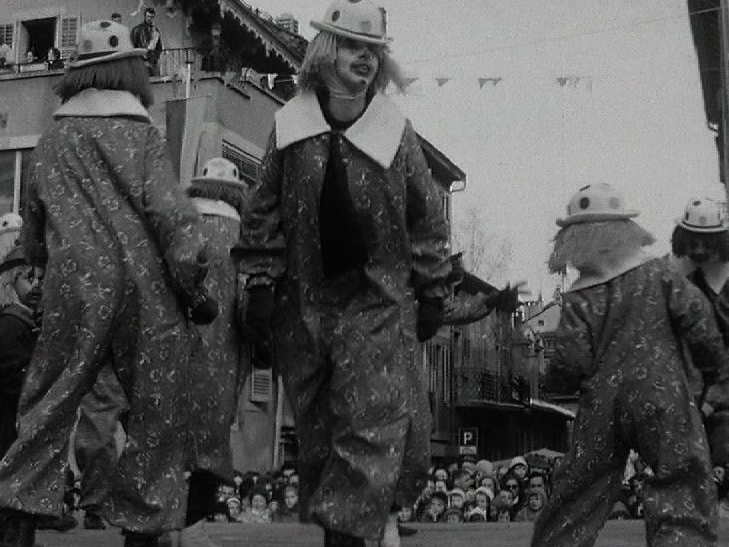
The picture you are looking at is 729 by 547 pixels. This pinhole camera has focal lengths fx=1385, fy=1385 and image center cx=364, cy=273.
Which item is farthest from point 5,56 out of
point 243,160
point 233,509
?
point 233,509

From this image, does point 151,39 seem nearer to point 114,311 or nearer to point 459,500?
point 459,500

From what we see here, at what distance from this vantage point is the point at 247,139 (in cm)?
2383

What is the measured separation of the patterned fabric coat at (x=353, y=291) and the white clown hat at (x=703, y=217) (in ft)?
8.75

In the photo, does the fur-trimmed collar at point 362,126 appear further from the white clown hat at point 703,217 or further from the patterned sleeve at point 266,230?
the white clown hat at point 703,217

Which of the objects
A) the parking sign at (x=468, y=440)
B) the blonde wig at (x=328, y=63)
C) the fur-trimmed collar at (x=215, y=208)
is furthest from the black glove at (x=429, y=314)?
the parking sign at (x=468, y=440)

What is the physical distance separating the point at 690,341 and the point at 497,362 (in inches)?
1903

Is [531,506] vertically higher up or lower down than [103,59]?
lower down

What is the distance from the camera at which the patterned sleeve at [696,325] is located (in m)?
5.38

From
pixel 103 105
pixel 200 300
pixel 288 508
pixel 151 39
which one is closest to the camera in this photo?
pixel 200 300

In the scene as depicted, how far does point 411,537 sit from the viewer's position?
26.6 ft

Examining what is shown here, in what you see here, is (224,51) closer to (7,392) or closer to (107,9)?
(107,9)

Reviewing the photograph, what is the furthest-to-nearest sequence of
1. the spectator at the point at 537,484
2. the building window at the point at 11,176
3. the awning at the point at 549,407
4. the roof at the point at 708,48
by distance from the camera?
the awning at the point at 549,407 → the roof at the point at 708,48 → the building window at the point at 11,176 → the spectator at the point at 537,484

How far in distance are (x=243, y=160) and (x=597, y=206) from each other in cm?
1815

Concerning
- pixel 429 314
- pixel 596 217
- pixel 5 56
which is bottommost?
pixel 429 314
